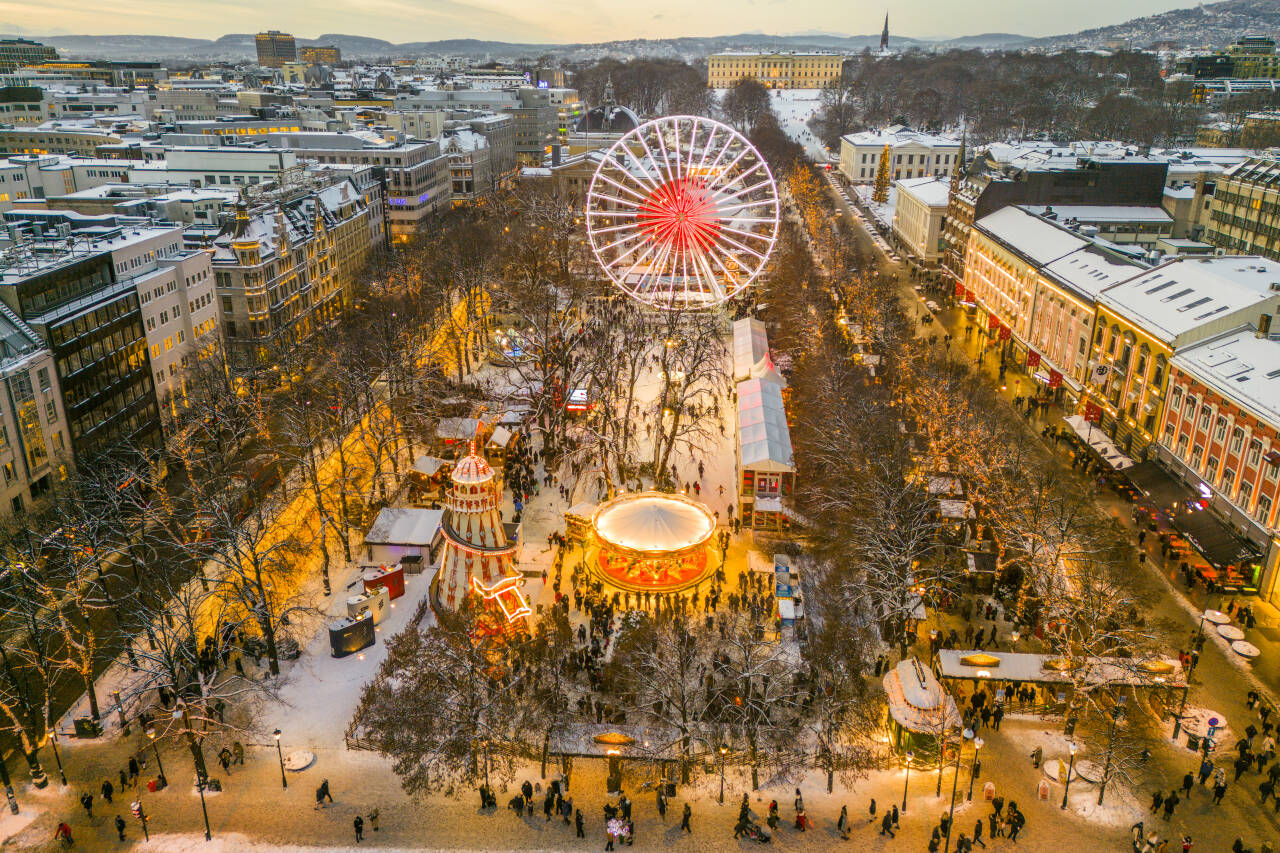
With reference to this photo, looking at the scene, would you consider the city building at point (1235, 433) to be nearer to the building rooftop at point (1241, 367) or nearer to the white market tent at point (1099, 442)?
the building rooftop at point (1241, 367)

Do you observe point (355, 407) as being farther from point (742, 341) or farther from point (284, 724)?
point (742, 341)

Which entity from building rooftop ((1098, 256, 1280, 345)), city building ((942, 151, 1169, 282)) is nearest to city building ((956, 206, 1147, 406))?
city building ((942, 151, 1169, 282))

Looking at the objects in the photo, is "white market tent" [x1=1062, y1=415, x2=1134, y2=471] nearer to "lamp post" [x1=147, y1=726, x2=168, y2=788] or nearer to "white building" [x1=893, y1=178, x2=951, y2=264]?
"white building" [x1=893, y1=178, x2=951, y2=264]

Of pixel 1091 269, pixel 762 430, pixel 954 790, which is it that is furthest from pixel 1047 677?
pixel 1091 269

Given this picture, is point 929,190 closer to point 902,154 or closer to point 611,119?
point 902,154

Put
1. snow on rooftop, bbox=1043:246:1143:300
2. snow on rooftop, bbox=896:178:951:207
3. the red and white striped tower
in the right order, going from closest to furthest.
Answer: the red and white striped tower
snow on rooftop, bbox=1043:246:1143:300
snow on rooftop, bbox=896:178:951:207

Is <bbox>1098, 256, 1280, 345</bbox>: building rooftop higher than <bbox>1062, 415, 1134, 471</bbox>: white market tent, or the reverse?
<bbox>1098, 256, 1280, 345</bbox>: building rooftop
